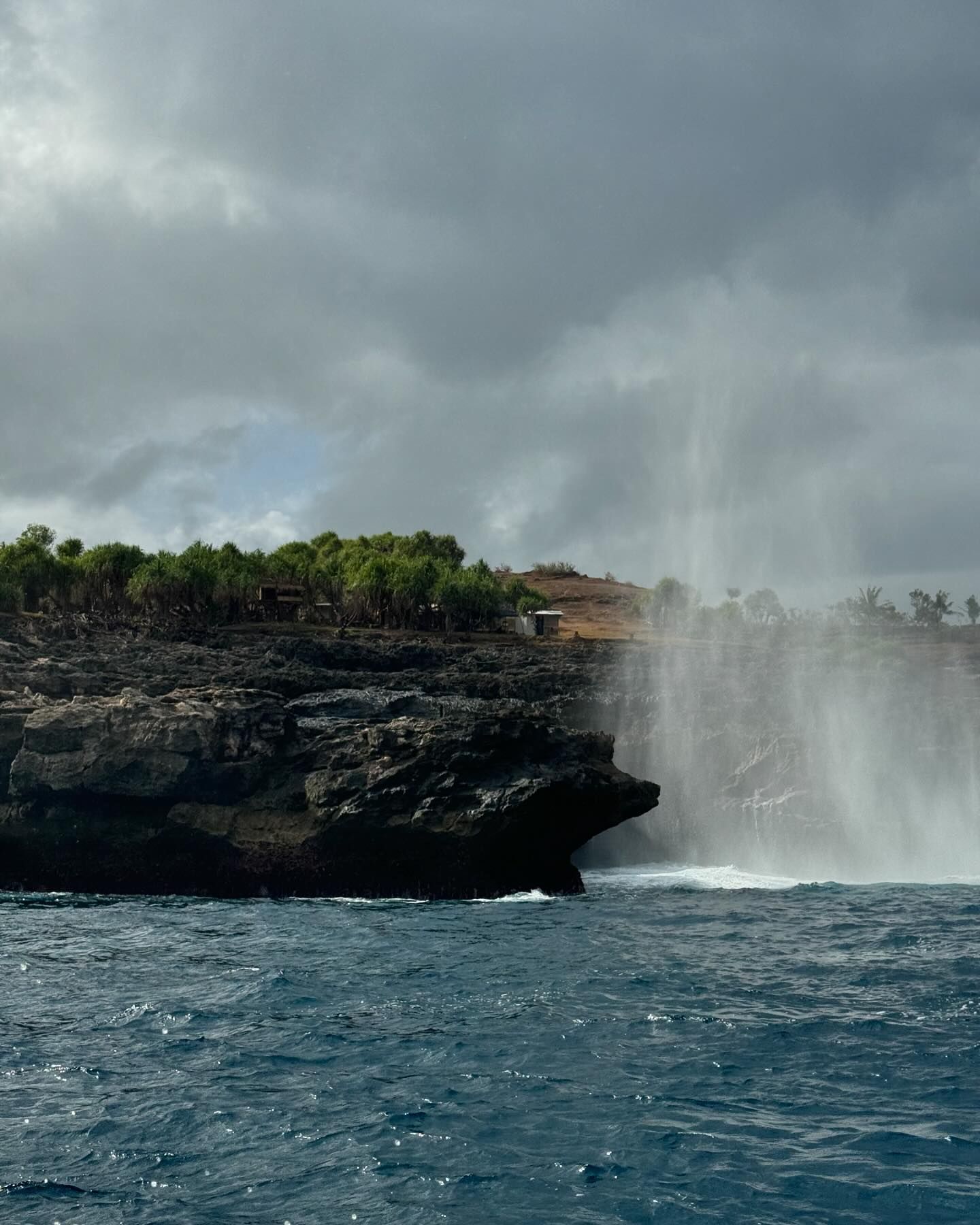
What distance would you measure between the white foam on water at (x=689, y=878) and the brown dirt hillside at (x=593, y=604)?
5215 centimetres

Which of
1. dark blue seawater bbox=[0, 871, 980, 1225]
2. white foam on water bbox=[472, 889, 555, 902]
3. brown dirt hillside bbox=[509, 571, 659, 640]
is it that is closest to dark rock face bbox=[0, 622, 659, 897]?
white foam on water bbox=[472, 889, 555, 902]

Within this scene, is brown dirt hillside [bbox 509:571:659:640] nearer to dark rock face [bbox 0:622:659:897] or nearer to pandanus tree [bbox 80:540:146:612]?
pandanus tree [bbox 80:540:146:612]

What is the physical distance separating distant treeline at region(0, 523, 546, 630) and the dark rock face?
138 feet

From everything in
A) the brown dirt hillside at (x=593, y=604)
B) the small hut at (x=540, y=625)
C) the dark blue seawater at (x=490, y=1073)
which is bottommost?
the dark blue seawater at (x=490, y=1073)

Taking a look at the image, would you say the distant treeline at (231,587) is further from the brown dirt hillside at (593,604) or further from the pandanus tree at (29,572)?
the brown dirt hillside at (593,604)

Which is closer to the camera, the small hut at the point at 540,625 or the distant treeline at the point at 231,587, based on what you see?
the distant treeline at the point at 231,587

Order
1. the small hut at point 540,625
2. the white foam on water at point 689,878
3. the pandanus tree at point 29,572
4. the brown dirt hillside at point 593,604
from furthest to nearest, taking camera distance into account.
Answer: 1. the brown dirt hillside at point 593,604
2. the small hut at point 540,625
3. the pandanus tree at point 29,572
4. the white foam on water at point 689,878

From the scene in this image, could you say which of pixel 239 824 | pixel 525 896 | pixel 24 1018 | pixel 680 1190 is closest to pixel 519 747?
pixel 525 896

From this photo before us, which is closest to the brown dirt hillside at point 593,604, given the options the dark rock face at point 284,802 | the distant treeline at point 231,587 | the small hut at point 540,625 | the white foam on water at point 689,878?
the small hut at point 540,625

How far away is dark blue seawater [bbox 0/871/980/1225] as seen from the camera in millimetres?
12539

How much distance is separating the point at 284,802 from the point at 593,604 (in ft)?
345

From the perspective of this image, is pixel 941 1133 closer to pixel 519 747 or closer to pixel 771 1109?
pixel 771 1109

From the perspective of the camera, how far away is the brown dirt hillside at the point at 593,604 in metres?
105

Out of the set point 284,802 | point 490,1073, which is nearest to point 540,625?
point 284,802
